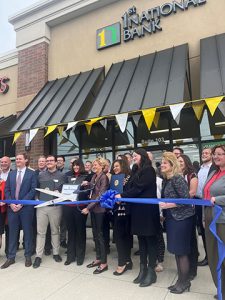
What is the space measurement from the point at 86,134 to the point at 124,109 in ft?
9.91

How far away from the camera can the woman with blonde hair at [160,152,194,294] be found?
12.1ft

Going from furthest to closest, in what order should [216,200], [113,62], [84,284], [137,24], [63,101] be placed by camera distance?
[113,62] → [137,24] → [63,101] → [84,284] → [216,200]

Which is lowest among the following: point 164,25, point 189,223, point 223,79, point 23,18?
point 189,223

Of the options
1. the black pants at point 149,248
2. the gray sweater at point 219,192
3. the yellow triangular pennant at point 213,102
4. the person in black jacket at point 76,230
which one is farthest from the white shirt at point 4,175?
the yellow triangular pennant at point 213,102

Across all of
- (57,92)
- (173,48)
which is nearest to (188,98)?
(173,48)

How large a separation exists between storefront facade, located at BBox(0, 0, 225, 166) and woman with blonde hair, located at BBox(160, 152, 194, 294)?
2836mm

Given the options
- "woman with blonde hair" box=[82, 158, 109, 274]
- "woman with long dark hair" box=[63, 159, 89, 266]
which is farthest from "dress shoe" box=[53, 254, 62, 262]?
"woman with blonde hair" box=[82, 158, 109, 274]

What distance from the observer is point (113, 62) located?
923 cm

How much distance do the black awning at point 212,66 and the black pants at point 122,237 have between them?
3329mm

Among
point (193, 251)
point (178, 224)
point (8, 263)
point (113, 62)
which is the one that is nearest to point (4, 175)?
point (8, 263)

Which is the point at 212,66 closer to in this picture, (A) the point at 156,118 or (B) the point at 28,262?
(A) the point at 156,118

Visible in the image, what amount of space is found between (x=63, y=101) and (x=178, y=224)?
234 inches

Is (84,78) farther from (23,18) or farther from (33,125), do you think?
(23,18)

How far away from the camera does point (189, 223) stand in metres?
3.78
